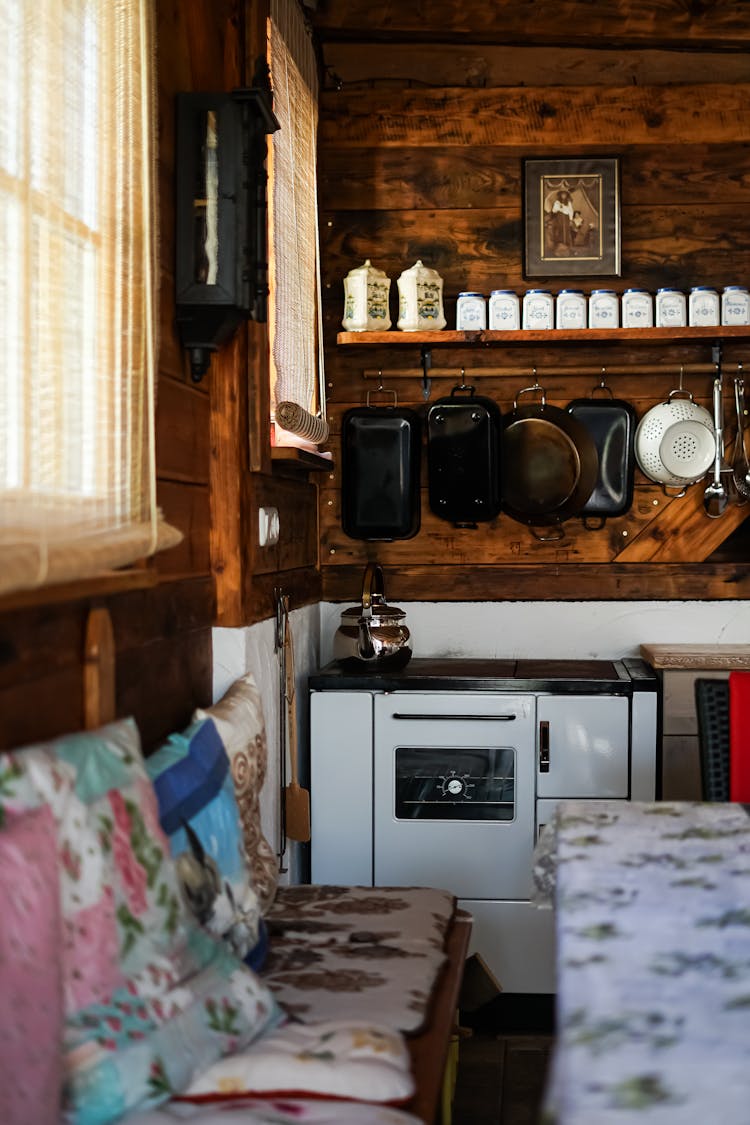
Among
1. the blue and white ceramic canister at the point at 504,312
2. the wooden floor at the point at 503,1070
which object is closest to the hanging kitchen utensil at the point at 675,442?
the blue and white ceramic canister at the point at 504,312

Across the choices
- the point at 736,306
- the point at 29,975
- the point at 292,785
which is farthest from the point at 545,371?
the point at 29,975

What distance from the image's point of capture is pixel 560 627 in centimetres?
377

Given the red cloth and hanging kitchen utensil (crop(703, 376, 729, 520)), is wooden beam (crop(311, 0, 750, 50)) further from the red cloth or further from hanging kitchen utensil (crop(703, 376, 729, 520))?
the red cloth

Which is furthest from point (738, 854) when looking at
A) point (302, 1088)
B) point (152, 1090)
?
point (152, 1090)

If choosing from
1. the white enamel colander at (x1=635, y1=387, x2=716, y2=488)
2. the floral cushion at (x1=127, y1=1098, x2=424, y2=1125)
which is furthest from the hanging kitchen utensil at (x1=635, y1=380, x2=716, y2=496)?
the floral cushion at (x1=127, y1=1098, x2=424, y2=1125)

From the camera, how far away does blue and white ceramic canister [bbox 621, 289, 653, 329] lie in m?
3.50

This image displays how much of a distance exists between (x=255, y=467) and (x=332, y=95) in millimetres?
1618

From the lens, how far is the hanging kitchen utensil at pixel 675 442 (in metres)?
3.59

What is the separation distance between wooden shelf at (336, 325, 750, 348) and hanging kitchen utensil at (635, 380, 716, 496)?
213 millimetres

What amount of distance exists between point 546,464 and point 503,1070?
1.70 meters

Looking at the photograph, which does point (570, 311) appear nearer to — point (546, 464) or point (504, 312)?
point (504, 312)

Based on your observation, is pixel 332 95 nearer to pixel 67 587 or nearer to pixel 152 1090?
pixel 67 587

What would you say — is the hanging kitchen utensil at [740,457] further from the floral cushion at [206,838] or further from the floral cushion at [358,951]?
the floral cushion at [206,838]

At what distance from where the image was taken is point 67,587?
1655 millimetres
